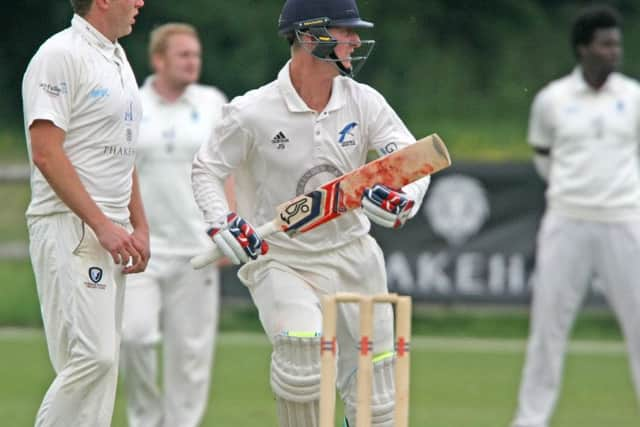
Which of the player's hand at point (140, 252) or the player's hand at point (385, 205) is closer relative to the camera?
the player's hand at point (385, 205)

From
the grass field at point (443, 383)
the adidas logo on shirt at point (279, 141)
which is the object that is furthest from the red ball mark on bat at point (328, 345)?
the grass field at point (443, 383)

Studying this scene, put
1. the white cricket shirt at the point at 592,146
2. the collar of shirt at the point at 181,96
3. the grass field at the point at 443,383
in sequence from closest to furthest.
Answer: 1. the collar of shirt at the point at 181,96
2. the white cricket shirt at the point at 592,146
3. the grass field at the point at 443,383

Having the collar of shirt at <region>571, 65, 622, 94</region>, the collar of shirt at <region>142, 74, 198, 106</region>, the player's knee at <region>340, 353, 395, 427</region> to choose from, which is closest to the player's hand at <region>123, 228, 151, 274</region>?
the player's knee at <region>340, 353, 395, 427</region>

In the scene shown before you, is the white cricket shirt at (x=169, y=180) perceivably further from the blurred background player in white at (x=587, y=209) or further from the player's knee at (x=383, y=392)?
the player's knee at (x=383, y=392)

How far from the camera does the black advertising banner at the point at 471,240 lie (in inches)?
408

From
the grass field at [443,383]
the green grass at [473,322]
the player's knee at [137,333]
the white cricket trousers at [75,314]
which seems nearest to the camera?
the white cricket trousers at [75,314]

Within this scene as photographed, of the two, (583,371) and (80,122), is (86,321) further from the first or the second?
(583,371)

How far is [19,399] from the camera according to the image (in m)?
8.02

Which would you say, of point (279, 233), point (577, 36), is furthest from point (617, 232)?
point (279, 233)

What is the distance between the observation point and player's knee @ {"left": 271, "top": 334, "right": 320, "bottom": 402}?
16.6ft

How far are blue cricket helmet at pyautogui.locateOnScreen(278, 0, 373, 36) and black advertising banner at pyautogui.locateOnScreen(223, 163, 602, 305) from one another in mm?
5179

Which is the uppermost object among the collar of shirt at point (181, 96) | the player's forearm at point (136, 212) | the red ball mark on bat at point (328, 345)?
the collar of shirt at point (181, 96)

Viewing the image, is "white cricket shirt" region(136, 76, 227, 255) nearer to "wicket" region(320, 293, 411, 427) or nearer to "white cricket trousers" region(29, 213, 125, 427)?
"white cricket trousers" region(29, 213, 125, 427)

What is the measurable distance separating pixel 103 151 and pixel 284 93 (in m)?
0.64
